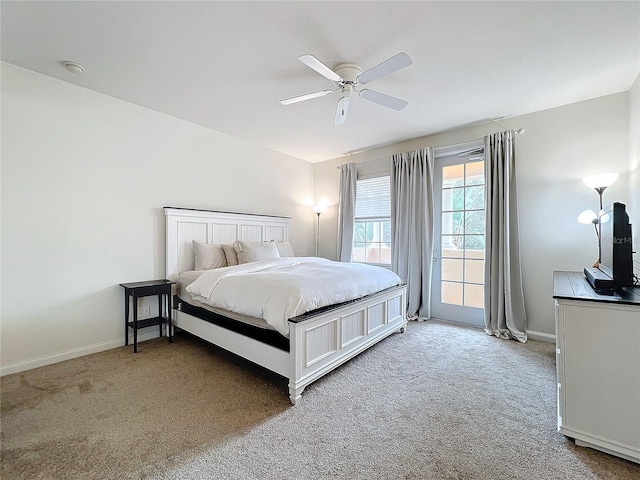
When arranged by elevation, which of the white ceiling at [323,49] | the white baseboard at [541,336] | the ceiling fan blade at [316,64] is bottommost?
the white baseboard at [541,336]

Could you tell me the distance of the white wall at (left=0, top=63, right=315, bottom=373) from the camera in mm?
2436

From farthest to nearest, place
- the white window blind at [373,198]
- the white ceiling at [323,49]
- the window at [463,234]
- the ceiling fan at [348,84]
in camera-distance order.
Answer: the white window blind at [373,198], the window at [463,234], the ceiling fan at [348,84], the white ceiling at [323,49]

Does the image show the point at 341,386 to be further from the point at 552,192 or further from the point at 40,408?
the point at 552,192

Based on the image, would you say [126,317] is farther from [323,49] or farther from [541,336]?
[541,336]

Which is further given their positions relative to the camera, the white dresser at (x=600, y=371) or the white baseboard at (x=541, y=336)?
the white baseboard at (x=541, y=336)

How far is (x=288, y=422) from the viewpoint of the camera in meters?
1.80

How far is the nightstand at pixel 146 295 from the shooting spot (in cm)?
284

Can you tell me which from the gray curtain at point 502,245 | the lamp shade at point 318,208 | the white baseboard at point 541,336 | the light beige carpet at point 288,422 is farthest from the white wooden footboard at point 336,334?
the lamp shade at point 318,208

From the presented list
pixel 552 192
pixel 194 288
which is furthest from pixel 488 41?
pixel 194 288

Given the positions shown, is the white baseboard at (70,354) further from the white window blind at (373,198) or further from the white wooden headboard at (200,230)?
the white window blind at (373,198)

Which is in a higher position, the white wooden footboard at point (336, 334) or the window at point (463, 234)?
the window at point (463, 234)

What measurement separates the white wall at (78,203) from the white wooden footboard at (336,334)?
2272 millimetres

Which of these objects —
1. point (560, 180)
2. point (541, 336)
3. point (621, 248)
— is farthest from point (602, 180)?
point (541, 336)

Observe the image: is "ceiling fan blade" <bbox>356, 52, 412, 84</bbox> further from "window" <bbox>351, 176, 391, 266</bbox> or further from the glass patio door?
"window" <bbox>351, 176, 391, 266</bbox>
